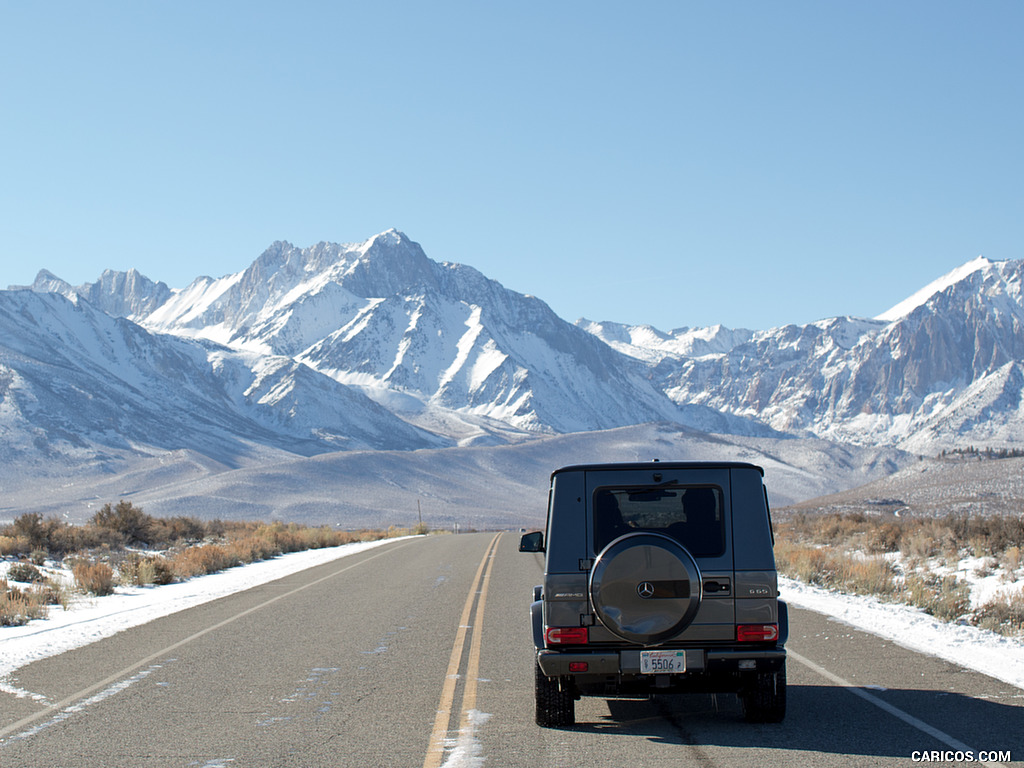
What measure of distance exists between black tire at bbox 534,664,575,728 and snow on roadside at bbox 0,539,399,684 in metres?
5.03

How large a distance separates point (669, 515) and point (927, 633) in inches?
251

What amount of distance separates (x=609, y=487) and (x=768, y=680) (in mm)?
1838

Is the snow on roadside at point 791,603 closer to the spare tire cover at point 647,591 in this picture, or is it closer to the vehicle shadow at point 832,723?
the vehicle shadow at point 832,723

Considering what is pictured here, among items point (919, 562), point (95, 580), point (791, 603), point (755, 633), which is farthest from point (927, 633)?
point (95, 580)

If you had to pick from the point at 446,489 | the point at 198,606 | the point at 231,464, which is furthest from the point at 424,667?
the point at 231,464

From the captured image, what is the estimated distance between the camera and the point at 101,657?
11.4m

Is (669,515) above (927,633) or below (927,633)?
above

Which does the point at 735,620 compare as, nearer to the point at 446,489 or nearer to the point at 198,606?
the point at 198,606

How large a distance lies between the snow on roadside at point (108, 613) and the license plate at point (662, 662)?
594cm

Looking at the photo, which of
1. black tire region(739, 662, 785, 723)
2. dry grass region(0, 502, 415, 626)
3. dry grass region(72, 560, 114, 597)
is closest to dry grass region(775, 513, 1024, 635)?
black tire region(739, 662, 785, 723)

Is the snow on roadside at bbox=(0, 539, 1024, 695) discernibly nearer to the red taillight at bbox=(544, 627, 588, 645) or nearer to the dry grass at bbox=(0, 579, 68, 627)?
the dry grass at bbox=(0, 579, 68, 627)

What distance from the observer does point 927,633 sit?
12.5 meters

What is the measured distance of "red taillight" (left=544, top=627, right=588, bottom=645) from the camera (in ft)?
24.4

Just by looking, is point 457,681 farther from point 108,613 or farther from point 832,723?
point 108,613
